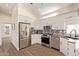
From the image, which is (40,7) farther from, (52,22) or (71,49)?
(71,49)

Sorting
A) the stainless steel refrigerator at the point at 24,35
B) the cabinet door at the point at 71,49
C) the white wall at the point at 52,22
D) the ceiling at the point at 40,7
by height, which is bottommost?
the cabinet door at the point at 71,49

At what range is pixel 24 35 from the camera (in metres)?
1.98

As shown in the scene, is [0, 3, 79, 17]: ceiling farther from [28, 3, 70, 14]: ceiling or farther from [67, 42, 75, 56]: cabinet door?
[67, 42, 75, 56]: cabinet door

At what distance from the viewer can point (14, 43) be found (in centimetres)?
194

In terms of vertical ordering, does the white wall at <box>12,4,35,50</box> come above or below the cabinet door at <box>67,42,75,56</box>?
above

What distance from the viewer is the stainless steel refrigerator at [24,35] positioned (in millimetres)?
1939

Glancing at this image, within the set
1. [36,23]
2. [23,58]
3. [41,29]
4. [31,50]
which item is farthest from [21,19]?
[23,58]

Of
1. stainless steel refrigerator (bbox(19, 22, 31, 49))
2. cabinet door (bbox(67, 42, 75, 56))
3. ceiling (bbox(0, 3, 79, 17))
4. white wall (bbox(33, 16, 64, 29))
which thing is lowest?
cabinet door (bbox(67, 42, 75, 56))

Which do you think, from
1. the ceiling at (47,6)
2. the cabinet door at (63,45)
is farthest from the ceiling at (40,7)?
the cabinet door at (63,45)

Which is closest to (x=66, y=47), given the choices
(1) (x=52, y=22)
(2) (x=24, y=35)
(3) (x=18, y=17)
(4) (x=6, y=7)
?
(1) (x=52, y=22)

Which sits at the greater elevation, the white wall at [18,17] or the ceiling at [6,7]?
the ceiling at [6,7]

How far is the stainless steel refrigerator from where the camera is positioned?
194 centimetres

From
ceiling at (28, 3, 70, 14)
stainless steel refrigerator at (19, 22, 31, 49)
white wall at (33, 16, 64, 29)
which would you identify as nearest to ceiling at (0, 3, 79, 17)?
ceiling at (28, 3, 70, 14)

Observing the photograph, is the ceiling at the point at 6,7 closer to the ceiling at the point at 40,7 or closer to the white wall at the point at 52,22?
the ceiling at the point at 40,7
